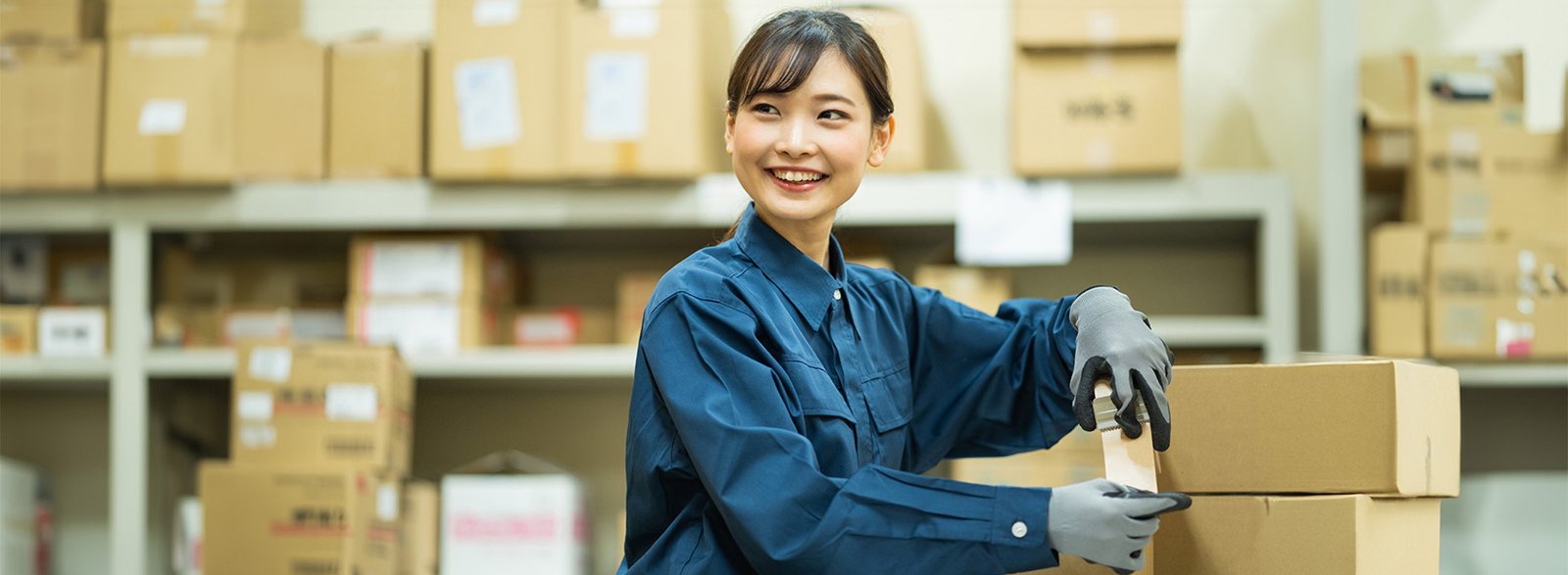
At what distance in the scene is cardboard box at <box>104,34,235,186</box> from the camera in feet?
8.13

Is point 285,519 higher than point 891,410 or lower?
lower

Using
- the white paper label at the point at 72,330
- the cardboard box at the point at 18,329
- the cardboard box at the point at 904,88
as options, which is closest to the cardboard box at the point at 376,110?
the white paper label at the point at 72,330

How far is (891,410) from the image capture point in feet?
3.78

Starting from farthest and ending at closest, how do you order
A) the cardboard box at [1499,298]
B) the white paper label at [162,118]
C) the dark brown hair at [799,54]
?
the white paper label at [162,118] < the cardboard box at [1499,298] < the dark brown hair at [799,54]

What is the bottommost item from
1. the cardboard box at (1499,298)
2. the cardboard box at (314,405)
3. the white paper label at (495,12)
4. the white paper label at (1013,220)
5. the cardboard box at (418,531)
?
the cardboard box at (418,531)

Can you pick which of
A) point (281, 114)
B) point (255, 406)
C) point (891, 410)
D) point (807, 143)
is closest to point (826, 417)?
Answer: point (891, 410)

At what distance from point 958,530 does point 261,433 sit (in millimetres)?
1884

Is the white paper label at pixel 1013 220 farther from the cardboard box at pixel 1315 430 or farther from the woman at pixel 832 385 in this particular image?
the cardboard box at pixel 1315 430

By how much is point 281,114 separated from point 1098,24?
67.7 inches

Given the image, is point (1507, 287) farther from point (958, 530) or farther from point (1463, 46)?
point (958, 530)

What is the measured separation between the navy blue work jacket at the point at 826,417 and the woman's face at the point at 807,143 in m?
0.05

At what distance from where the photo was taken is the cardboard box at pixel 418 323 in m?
2.49

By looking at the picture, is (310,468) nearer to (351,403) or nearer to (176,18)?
(351,403)

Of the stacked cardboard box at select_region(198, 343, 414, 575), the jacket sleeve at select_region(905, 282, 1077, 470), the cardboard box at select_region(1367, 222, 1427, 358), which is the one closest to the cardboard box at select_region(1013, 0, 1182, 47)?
the cardboard box at select_region(1367, 222, 1427, 358)
